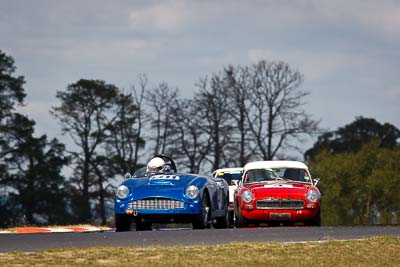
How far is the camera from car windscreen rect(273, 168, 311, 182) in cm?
2628

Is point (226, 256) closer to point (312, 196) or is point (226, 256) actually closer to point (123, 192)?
point (123, 192)

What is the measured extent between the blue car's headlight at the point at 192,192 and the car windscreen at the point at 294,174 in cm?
367

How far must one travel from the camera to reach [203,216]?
2367 centimetres

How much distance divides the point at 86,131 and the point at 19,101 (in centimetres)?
463

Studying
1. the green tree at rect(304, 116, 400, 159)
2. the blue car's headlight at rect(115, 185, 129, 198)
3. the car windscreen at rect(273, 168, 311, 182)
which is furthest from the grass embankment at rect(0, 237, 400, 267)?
the green tree at rect(304, 116, 400, 159)

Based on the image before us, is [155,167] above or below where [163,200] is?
above

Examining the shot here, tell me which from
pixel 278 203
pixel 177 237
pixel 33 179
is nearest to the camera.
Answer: pixel 177 237

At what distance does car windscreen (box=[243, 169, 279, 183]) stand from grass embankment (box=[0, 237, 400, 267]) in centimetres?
909

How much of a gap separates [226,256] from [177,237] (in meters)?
3.60

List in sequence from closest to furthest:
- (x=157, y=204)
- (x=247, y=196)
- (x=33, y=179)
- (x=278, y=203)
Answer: (x=157, y=204), (x=278, y=203), (x=247, y=196), (x=33, y=179)

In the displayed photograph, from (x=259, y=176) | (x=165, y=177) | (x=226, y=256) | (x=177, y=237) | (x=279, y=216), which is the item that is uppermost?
(x=259, y=176)

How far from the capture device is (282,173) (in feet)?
87.0

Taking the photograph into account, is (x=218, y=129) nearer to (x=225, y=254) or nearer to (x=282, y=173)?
(x=282, y=173)

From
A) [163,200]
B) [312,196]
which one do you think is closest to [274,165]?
[312,196]
